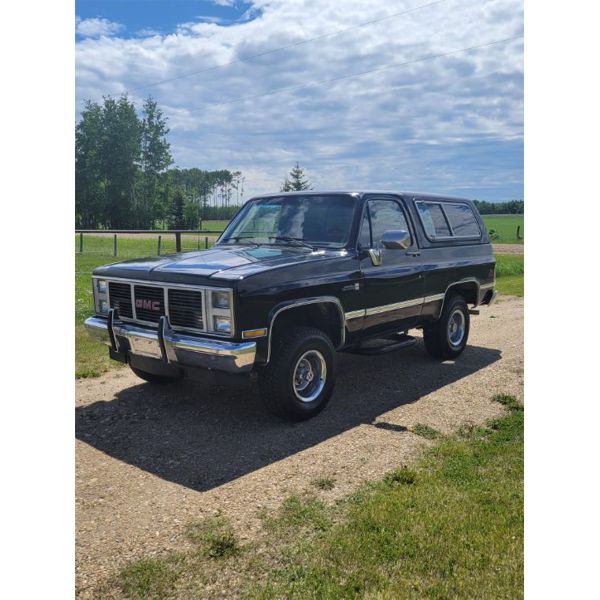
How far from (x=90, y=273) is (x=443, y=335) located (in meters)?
10.8

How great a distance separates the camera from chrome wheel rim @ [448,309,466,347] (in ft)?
24.7

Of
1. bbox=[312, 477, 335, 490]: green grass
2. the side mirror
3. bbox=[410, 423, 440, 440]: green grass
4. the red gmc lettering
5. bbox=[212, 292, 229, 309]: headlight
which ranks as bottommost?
bbox=[312, 477, 335, 490]: green grass

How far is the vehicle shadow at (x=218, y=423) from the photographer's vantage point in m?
4.31

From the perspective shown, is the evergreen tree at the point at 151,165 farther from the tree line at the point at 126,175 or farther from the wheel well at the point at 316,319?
the wheel well at the point at 316,319

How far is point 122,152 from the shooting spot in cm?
4322

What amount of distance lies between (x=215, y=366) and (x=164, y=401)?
1429 mm

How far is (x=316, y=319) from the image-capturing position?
538 cm

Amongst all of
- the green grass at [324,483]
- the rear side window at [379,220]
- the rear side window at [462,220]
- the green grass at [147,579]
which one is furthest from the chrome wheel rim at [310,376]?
the rear side window at [462,220]

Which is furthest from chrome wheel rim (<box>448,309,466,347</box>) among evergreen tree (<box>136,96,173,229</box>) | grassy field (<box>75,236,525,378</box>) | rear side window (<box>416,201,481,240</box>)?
Result: evergreen tree (<box>136,96,173,229</box>)

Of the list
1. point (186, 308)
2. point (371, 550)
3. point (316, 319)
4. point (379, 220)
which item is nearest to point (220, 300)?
point (186, 308)

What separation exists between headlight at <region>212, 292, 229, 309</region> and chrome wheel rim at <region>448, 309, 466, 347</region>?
394cm

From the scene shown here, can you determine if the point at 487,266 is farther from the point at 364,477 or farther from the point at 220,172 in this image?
the point at 220,172

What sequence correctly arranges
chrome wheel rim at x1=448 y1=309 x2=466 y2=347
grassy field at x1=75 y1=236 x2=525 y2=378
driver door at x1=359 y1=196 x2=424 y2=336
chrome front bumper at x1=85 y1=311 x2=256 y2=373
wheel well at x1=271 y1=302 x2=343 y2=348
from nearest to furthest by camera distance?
1. chrome front bumper at x1=85 y1=311 x2=256 y2=373
2. wheel well at x1=271 y1=302 x2=343 y2=348
3. driver door at x1=359 y1=196 x2=424 y2=336
4. grassy field at x1=75 y1=236 x2=525 y2=378
5. chrome wheel rim at x1=448 y1=309 x2=466 y2=347

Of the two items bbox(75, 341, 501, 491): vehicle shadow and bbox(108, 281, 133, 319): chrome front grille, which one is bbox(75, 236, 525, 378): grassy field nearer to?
bbox(75, 341, 501, 491): vehicle shadow
